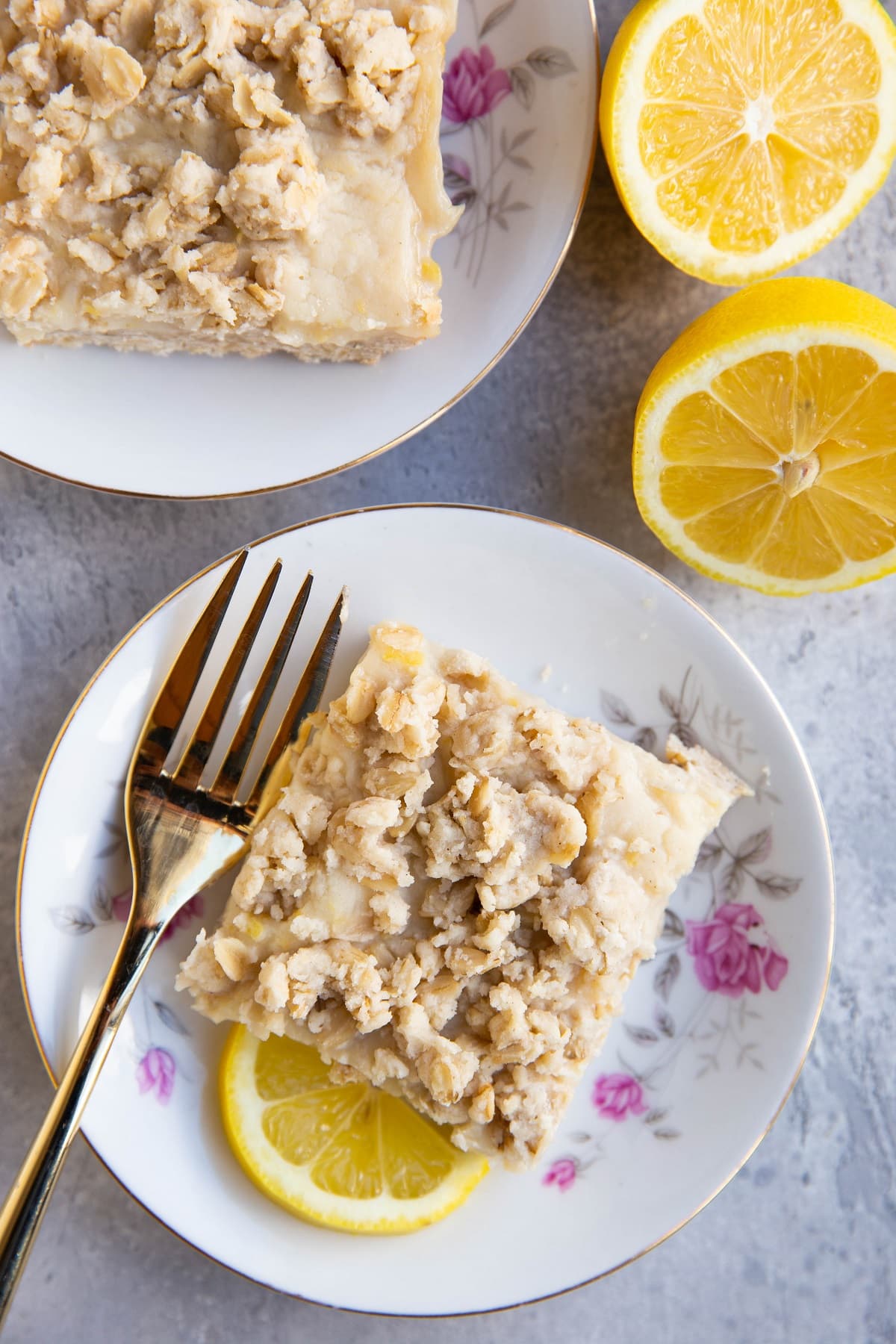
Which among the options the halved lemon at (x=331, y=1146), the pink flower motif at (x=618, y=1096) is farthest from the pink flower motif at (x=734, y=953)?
the halved lemon at (x=331, y=1146)

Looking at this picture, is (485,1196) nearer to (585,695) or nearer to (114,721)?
(585,695)

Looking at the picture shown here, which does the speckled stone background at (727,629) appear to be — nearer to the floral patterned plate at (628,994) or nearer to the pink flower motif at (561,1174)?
the floral patterned plate at (628,994)

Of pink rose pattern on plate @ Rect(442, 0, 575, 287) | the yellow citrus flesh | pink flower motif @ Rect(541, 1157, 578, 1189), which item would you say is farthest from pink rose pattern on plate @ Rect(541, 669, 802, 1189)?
pink rose pattern on plate @ Rect(442, 0, 575, 287)

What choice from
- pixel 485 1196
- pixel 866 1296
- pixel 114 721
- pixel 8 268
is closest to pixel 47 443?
pixel 8 268

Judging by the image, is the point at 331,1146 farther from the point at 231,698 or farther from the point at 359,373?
the point at 359,373

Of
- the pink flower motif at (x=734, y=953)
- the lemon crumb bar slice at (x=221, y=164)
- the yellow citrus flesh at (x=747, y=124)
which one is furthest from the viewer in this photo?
the pink flower motif at (x=734, y=953)

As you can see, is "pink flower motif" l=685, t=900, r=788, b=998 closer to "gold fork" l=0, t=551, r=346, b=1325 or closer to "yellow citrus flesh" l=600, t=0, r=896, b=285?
"gold fork" l=0, t=551, r=346, b=1325
